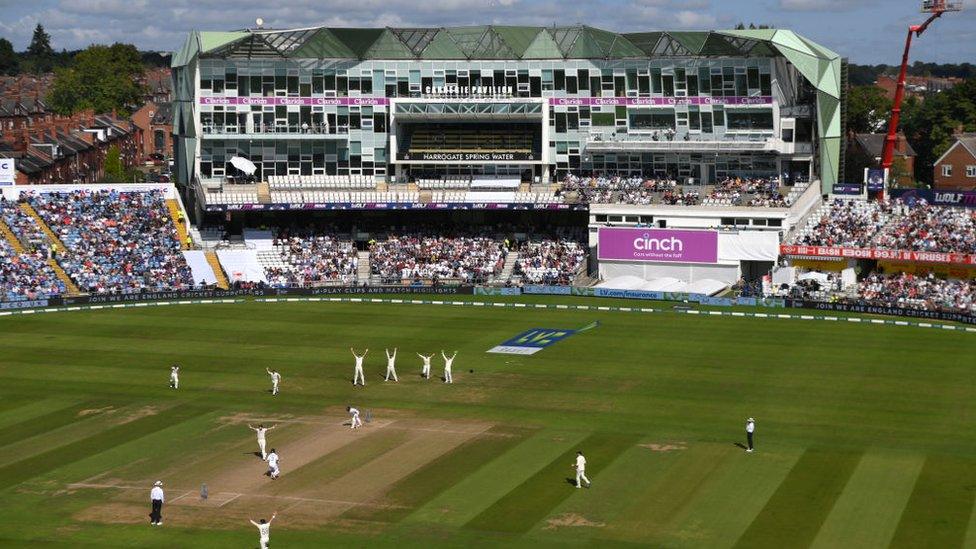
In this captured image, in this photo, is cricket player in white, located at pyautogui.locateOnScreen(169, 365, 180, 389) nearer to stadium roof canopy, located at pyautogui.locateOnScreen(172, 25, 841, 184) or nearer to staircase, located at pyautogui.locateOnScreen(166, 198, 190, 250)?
staircase, located at pyautogui.locateOnScreen(166, 198, 190, 250)

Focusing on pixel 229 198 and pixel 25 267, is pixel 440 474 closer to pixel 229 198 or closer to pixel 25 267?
pixel 25 267

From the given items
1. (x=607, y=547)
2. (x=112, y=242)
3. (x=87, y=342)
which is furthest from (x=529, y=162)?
(x=607, y=547)

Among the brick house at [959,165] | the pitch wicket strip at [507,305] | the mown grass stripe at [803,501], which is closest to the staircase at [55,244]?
the pitch wicket strip at [507,305]

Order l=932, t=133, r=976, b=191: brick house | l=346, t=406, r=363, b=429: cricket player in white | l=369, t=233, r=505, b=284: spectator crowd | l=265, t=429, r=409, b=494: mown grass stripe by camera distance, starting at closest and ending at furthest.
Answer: l=265, t=429, r=409, b=494: mown grass stripe < l=346, t=406, r=363, b=429: cricket player in white < l=369, t=233, r=505, b=284: spectator crowd < l=932, t=133, r=976, b=191: brick house

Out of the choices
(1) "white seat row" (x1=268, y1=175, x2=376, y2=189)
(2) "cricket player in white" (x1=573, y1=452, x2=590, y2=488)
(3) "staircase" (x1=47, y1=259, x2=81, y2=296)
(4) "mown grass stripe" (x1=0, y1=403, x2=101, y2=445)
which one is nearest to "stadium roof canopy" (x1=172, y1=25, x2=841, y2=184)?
(1) "white seat row" (x1=268, y1=175, x2=376, y2=189)

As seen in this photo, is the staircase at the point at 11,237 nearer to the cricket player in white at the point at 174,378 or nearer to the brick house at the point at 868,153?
the cricket player in white at the point at 174,378

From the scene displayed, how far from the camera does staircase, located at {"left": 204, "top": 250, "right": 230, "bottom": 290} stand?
266 feet

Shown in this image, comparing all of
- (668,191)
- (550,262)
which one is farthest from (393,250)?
(668,191)

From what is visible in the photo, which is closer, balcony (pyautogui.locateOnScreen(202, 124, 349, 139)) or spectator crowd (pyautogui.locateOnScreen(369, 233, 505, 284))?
spectator crowd (pyautogui.locateOnScreen(369, 233, 505, 284))

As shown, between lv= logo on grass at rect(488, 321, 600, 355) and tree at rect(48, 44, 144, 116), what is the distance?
121315 mm

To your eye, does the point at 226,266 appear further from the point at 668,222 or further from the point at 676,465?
the point at 676,465

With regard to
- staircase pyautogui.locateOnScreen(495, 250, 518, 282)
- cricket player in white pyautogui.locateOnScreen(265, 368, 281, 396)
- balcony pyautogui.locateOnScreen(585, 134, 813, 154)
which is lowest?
cricket player in white pyautogui.locateOnScreen(265, 368, 281, 396)

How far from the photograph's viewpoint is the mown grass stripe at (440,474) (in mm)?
36094

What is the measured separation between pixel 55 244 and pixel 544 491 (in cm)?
5301
